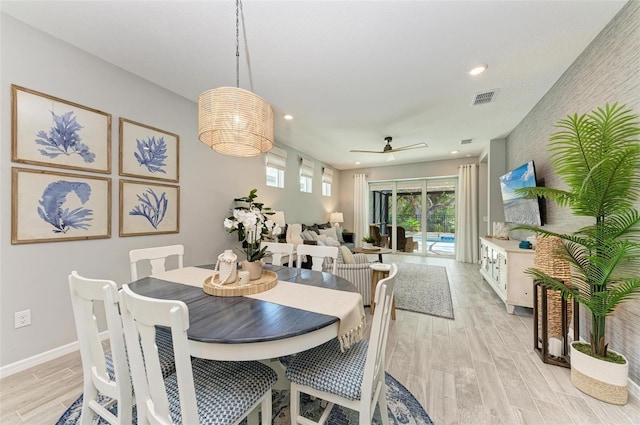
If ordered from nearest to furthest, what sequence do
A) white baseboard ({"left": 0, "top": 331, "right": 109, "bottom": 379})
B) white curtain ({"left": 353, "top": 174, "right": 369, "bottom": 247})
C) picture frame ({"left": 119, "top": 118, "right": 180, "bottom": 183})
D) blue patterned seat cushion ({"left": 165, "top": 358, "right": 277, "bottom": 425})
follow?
blue patterned seat cushion ({"left": 165, "top": 358, "right": 277, "bottom": 425})
white baseboard ({"left": 0, "top": 331, "right": 109, "bottom": 379})
picture frame ({"left": 119, "top": 118, "right": 180, "bottom": 183})
white curtain ({"left": 353, "top": 174, "right": 369, "bottom": 247})

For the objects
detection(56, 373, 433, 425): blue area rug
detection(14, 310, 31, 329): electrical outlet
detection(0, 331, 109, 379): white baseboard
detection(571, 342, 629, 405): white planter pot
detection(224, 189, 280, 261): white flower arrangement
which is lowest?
detection(56, 373, 433, 425): blue area rug

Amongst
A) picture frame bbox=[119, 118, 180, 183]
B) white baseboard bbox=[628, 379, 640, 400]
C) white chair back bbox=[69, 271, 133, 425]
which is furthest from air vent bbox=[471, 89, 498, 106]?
white chair back bbox=[69, 271, 133, 425]

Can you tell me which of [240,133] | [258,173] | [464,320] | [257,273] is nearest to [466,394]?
[464,320]

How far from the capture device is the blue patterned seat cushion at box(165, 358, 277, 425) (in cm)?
95

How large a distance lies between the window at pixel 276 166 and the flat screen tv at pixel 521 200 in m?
3.90

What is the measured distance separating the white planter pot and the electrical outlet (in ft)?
13.6

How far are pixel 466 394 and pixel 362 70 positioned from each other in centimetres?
287

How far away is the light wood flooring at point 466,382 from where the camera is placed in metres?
1.48

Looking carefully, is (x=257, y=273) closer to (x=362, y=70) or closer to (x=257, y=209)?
(x=257, y=209)

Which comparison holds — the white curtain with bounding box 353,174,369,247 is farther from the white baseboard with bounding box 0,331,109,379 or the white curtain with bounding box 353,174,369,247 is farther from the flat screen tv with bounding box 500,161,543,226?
the white baseboard with bounding box 0,331,109,379

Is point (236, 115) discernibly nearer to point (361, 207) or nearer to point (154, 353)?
point (154, 353)

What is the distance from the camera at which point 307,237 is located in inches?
192

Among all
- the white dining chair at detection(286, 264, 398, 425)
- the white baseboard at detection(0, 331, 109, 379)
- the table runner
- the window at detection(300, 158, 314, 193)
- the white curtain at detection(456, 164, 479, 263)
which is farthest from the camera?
the white curtain at detection(456, 164, 479, 263)

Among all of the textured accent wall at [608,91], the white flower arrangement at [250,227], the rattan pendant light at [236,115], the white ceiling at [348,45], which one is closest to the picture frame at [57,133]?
the white ceiling at [348,45]
